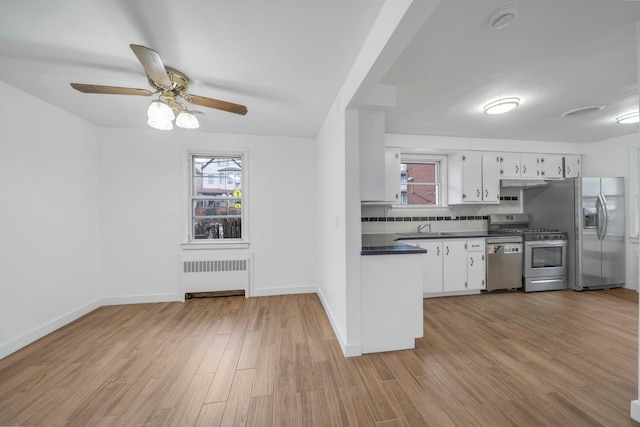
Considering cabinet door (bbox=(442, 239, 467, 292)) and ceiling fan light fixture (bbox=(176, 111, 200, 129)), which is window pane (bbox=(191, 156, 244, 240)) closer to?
ceiling fan light fixture (bbox=(176, 111, 200, 129))

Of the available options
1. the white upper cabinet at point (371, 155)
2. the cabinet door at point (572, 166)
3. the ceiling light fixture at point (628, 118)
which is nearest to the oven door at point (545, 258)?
the cabinet door at point (572, 166)

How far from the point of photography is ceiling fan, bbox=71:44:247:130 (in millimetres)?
1483

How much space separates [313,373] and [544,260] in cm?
419

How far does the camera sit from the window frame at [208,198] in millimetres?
3484

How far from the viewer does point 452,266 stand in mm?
3584

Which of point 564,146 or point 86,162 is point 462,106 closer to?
point 564,146

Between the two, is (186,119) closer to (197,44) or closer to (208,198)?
(197,44)

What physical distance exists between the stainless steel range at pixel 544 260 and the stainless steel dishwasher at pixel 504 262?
114mm

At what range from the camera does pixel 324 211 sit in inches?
121

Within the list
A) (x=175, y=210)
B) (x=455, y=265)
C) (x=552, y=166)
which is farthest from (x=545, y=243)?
(x=175, y=210)

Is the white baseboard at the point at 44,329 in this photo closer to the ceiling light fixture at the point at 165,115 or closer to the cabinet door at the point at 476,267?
the ceiling light fixture at the point at 165,115

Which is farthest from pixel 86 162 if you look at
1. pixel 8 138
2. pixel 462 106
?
pixel 462 106

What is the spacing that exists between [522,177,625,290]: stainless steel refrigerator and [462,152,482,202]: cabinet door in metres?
1.39

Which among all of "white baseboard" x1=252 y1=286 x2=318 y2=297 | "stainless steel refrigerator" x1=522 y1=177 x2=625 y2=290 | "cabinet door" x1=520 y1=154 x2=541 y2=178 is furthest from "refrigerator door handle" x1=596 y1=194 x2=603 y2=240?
"white baseboard" x1=252 y1=286 x2=318 y2=297
